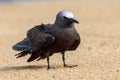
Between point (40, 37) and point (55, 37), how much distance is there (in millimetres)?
355

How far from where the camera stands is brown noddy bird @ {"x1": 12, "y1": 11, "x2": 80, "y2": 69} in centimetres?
1181

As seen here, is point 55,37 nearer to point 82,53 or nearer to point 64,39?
point 64,39

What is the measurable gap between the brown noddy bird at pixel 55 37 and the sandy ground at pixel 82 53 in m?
0.35

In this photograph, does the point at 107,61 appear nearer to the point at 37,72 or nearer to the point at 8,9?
the point at 37,72

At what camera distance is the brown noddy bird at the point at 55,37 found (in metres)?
11.8

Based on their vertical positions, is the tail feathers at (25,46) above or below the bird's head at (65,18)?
below

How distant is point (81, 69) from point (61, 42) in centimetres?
60

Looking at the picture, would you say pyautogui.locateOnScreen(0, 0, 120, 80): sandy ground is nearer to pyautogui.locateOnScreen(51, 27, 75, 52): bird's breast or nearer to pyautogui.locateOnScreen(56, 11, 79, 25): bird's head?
pyautogui.locateOnScreen(51, 27, 75, 52): bird's breast

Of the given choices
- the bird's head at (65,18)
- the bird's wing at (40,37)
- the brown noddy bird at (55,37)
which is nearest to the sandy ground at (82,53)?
the brown noddy bird at (55,37)

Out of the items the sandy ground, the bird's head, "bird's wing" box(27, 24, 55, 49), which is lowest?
the sandy ground

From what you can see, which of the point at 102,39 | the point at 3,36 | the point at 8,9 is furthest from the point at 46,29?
the point at 8,9

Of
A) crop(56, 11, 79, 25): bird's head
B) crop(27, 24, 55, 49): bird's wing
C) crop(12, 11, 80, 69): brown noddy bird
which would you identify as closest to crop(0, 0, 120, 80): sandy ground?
crop(12, 11, 80, 69): brown noddy bird

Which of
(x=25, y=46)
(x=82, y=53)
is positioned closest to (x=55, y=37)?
(x=25, y=46)

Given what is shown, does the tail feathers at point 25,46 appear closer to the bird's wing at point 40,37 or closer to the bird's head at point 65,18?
the bird's wing at point 40,37
